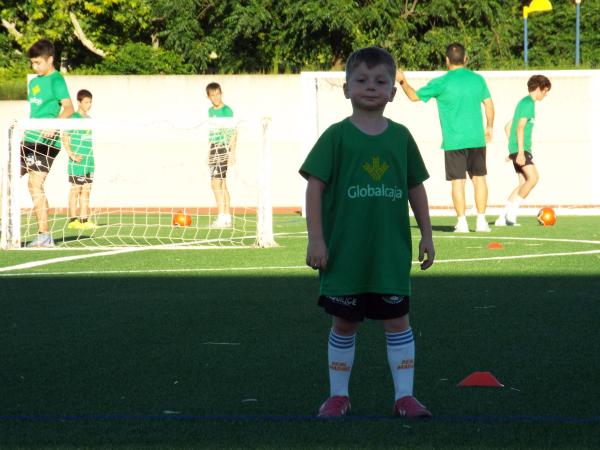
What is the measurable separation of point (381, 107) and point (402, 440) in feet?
4.07

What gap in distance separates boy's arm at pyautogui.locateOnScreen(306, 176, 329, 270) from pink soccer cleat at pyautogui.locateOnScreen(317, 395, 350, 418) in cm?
47

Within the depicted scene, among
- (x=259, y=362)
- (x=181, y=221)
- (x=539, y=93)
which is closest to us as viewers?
(x=259, y=362)

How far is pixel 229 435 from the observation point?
13.1 feet

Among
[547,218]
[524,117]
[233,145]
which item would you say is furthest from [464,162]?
[233,145]

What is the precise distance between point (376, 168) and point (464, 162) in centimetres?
945

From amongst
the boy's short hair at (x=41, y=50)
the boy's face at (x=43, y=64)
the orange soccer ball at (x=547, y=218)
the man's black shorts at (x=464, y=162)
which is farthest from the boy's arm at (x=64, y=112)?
→ the orange soccer ball at (x=547, y=218)

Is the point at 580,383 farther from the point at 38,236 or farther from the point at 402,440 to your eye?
the point at 38,236

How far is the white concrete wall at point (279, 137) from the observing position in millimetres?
20750

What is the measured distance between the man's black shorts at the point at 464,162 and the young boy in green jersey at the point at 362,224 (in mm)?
9235

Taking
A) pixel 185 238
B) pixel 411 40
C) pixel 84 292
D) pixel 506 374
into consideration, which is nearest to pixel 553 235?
pixel 185 238

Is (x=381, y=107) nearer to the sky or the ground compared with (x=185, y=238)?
nearer to the sky

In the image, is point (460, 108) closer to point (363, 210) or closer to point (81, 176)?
point (81, 176)

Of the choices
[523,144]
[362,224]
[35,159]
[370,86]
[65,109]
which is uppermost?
[65,109]

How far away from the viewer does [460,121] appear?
13.6 m
